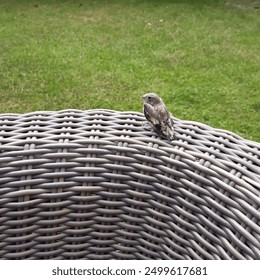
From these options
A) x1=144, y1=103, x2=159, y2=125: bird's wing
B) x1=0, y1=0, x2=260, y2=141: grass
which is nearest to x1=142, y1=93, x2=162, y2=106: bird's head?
x1=144, y1=103, x2=159, y2=125: bird's wing

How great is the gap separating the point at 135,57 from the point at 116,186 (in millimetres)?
3866

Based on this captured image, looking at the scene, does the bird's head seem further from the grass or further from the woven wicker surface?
the grass

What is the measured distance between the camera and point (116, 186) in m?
1.28

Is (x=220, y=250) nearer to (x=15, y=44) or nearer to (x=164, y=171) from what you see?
(x=164, y=171)

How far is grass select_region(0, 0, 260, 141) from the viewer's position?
4.12 metres

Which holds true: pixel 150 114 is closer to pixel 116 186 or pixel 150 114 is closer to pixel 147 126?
pixel 147 126

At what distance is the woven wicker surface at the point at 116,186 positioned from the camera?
117cm

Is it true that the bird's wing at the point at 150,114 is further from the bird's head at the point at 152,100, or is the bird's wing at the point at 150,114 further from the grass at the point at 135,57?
the grass at the point at 135,57

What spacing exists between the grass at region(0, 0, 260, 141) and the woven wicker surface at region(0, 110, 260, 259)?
2.50m

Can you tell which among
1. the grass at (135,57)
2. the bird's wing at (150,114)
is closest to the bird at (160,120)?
the bird's wing at (150,114)

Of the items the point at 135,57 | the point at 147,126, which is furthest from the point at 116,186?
the point at 135,57

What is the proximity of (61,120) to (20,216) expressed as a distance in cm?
29

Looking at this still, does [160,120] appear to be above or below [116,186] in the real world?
above
